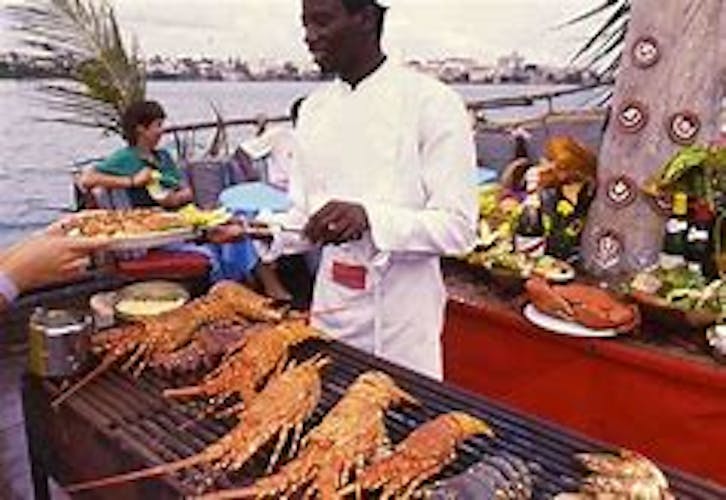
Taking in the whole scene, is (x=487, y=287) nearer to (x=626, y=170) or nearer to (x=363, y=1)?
(x=626, y=170)

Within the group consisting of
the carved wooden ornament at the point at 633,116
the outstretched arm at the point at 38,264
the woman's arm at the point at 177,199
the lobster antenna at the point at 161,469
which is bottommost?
the woman's arm at the point at 177,199

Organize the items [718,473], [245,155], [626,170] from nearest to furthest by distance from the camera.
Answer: [718,473], [626,170], [245,155]

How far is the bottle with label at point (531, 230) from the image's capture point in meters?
3.54

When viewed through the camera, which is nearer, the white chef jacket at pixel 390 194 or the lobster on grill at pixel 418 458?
the lobster on grill at pixel 418 458

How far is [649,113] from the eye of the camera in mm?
3199

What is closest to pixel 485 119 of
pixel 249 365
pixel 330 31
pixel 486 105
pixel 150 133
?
pixel 486 105

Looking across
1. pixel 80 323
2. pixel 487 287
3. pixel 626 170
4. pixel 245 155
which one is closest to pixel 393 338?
pixel 80 323

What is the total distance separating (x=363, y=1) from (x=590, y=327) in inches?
54.3

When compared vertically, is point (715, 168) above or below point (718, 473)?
above

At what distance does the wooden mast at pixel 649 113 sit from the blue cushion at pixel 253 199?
2.02 m

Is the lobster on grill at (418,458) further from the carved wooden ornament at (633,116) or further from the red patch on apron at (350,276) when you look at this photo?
the carved wooden ornament at (633,116)

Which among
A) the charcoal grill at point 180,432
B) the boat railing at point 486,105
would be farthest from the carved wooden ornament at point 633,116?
the boat railing at point 486,105

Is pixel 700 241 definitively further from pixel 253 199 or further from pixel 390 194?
pixel 253 199

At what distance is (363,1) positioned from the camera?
216 cm
